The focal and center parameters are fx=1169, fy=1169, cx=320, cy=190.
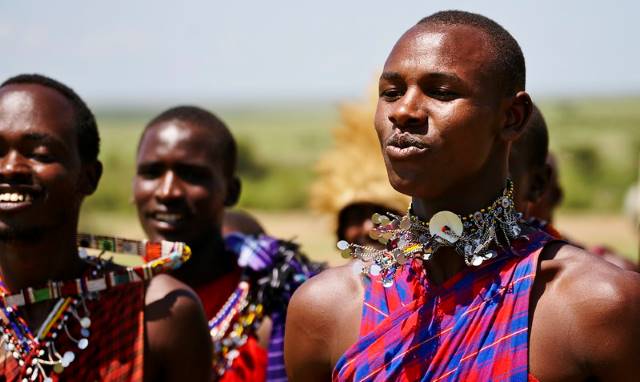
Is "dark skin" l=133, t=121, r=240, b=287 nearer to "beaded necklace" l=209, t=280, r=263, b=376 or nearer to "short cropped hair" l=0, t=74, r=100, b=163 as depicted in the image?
"beaded necklace" l=209, t=280, r=263, b=376

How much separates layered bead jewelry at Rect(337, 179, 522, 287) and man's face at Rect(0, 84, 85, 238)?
123 cm

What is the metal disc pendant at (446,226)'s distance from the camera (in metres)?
3.43

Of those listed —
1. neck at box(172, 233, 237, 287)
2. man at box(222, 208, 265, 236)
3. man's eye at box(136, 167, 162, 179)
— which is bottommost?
man at box(222, 208, 265, 236)

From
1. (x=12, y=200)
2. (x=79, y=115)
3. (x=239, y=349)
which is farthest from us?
(x=239, y=349)

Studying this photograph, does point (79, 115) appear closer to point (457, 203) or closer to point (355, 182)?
point (457, 203)

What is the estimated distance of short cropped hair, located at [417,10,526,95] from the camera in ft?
11.4

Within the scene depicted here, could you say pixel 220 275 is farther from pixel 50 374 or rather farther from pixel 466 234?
pixel 466 234

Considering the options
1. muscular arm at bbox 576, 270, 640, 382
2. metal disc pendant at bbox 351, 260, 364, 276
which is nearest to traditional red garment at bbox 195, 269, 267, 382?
metal disc pendant at bbox 351, 260, 364, 276

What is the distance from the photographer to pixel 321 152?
158 ft

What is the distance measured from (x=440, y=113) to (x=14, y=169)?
1602mm

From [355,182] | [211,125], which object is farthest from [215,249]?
[355,182]

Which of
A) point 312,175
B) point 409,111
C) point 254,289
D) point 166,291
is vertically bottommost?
point 312,175

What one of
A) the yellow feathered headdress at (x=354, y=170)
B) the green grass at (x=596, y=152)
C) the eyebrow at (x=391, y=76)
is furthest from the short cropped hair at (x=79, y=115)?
the green grass at (x=596, y=152)

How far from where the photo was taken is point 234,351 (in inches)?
217
